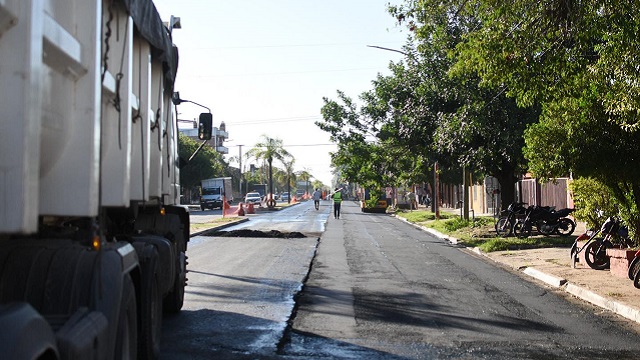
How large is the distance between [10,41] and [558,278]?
11.5 metres

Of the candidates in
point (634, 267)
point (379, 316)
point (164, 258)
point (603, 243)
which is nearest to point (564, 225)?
point (603, 243)

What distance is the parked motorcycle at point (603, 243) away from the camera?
45.3 feet

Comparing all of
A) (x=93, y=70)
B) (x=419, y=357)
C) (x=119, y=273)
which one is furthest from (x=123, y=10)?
(x=419, y=357)

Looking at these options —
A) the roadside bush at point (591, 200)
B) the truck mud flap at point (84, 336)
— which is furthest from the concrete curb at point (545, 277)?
the truck mud flap at point (84, 336)

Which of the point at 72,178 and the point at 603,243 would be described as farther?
the point at 603,243

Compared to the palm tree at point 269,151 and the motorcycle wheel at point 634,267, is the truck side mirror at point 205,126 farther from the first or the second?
the palm tree at point 269,151

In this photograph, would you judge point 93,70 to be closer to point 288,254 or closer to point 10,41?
point 10,41

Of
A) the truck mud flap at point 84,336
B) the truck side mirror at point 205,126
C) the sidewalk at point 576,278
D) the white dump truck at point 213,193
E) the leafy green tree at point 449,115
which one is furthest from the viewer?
the white dump truck at point 213,193

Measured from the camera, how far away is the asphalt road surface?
7211mm

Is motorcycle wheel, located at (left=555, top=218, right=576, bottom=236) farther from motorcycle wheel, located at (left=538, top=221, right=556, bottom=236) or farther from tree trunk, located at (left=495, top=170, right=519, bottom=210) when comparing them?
tree trunk, located at (left=495, top=170, right=519, bottom=210)

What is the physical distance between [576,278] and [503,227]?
10735 millimetres

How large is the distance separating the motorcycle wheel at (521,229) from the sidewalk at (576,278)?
3.16m

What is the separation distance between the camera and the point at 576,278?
12992mm

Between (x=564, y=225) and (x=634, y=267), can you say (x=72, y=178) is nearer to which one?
(x=634, y=267)
